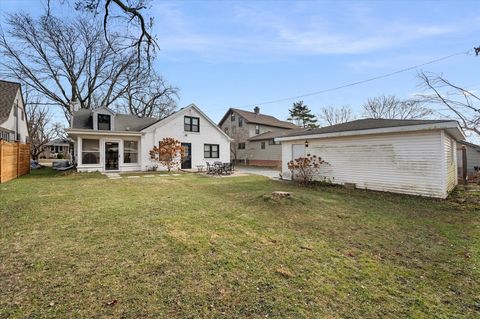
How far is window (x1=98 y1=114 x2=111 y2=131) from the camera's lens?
16.0 metres

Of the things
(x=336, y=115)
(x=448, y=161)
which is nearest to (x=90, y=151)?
(x=448, y=161)

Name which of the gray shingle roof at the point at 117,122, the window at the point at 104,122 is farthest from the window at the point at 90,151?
the gray shingle roof at the point at 117,122

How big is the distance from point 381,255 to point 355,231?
111 centimetres

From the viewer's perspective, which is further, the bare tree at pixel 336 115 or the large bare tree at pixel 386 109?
the bare tree at pixel 336 115

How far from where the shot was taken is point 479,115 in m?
10.5

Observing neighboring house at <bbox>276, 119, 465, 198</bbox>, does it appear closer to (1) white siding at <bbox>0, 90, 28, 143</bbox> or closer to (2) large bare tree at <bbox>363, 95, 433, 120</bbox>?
(1) white siding at <bbox>0, 90, 28, 143</bbox>

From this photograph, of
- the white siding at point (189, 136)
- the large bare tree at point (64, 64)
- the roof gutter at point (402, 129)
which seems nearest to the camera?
the roof gutter at point (402, 129)

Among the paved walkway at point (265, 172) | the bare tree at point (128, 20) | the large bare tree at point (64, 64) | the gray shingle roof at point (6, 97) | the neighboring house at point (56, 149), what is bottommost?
the paved walkway at point (265, 172)

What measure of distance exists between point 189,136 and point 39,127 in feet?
89.2

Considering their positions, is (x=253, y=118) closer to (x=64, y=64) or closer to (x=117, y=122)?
(x=117, y=122)

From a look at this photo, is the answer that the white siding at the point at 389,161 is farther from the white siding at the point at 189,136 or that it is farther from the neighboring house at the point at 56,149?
the neighboring house at the point at 56,149

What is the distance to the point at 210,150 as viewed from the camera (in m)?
20.0

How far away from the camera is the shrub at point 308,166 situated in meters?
11.6

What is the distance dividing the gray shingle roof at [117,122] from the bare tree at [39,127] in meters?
15.0
